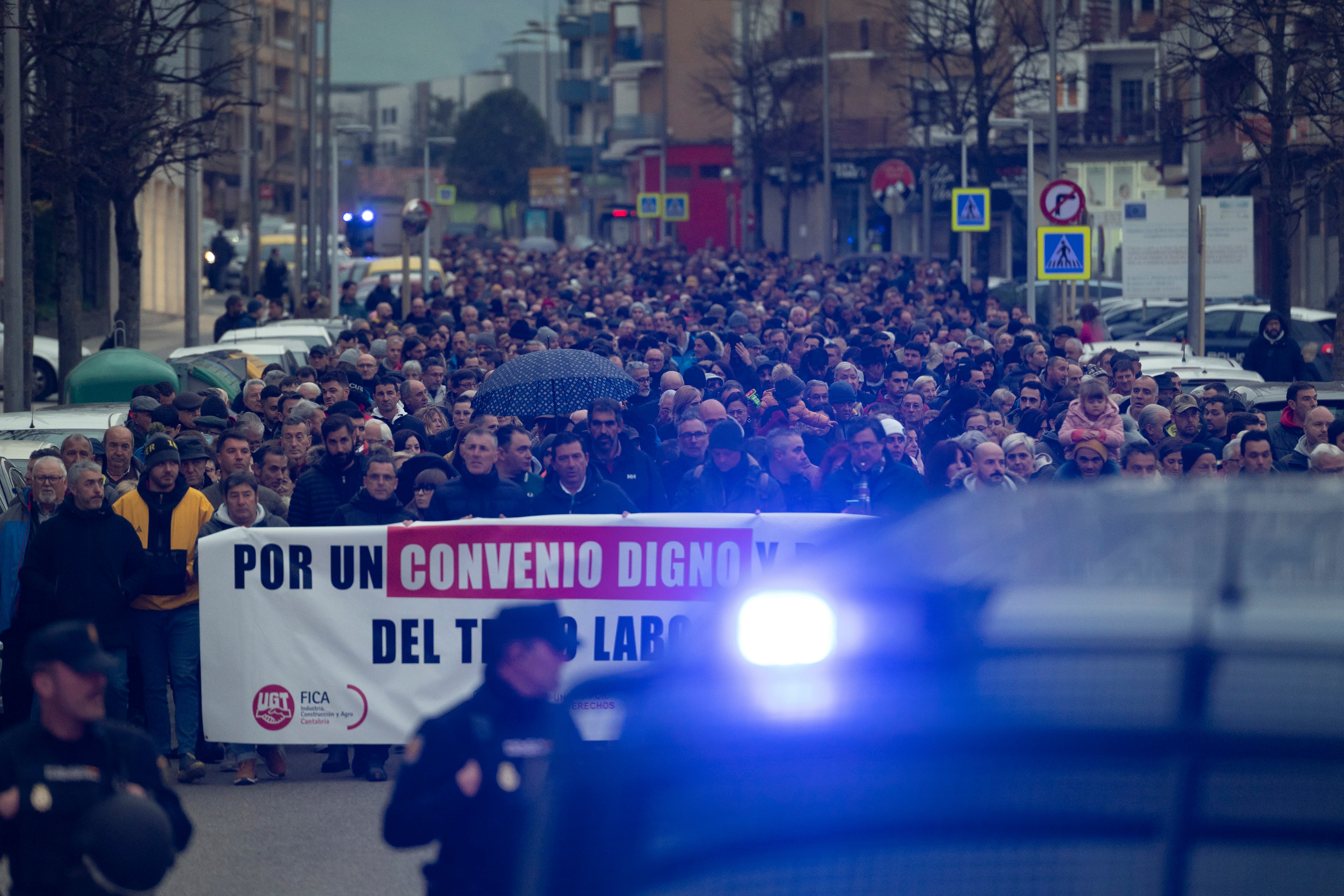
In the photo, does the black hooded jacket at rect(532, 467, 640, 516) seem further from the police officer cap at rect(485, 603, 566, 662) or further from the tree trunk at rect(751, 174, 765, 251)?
the tree trunk at rect(751, 174, 765, 251)

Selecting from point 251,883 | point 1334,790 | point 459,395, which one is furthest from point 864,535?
point 459,395

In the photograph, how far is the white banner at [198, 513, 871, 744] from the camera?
9508 mm

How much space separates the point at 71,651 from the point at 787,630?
276cm

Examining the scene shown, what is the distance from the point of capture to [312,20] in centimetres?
5250

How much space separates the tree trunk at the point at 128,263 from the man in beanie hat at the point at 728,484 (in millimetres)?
18534

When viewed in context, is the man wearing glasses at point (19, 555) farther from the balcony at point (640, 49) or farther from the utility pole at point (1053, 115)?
the balcony at point (640, 49)

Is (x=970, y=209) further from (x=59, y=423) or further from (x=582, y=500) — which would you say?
(x=582, y=500)

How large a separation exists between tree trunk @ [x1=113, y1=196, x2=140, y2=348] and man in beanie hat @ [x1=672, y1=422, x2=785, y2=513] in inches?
730

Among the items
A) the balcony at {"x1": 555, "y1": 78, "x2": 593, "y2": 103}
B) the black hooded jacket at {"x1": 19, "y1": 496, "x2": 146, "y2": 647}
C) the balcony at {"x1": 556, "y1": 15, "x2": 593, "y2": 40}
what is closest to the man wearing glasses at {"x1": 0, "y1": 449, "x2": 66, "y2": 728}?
the black hooded jacket at {"x1": 19, "y1": 496, "x2": 146, "y2": 647}

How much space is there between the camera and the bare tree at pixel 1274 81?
23078 millimetres

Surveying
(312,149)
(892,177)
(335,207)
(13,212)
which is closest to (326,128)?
(312,149)

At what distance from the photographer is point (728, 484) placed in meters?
11.3

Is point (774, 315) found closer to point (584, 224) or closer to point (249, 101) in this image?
point (249, 101)

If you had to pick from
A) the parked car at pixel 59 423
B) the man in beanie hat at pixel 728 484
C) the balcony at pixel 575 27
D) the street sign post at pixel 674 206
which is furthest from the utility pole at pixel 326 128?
the balcony at pixel 575 27
